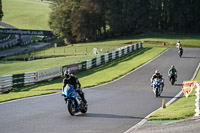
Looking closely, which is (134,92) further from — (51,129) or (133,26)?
(133,26)

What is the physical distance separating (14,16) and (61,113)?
142m

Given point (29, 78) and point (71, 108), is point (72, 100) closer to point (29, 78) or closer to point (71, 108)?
point (71, 108)

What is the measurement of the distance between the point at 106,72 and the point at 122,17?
57.6m

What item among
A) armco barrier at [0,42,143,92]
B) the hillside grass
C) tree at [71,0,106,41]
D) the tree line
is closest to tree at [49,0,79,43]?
the tree line

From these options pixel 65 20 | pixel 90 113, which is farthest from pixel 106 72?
pixel 65 20

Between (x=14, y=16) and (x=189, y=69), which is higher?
(x=14, y=16)

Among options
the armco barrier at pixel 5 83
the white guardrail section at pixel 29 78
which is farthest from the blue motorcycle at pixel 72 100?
the white guardrail section at pixel 29 78

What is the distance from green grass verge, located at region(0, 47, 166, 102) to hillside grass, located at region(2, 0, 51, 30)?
84.5 m

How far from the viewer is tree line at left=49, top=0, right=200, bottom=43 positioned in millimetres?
92688

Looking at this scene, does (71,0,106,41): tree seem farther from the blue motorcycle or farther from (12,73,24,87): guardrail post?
the blue motorcycle

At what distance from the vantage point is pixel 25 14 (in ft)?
519

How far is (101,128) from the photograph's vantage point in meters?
12.5

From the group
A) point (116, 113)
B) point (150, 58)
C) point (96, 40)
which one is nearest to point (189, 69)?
point (150, 58)

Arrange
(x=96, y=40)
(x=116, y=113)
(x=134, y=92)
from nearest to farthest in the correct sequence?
1. (x=116, y=113)
2. (x=134, y=92)
3. (x=96, y=40)
